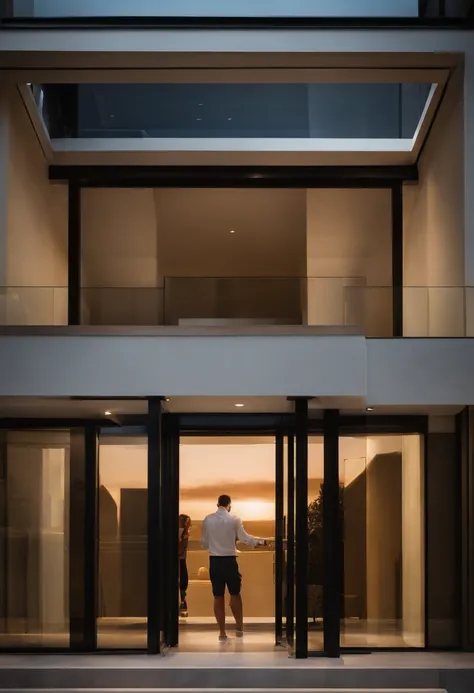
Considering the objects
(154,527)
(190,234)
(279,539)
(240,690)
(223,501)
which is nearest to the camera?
(240,690)

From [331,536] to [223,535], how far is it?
1.46m

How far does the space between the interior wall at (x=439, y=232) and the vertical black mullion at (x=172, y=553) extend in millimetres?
2932

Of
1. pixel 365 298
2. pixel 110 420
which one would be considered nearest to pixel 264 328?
pixel 365 298

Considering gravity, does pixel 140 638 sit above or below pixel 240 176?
below

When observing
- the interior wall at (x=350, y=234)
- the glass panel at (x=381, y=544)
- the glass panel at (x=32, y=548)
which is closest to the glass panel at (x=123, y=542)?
the glass panel at (x=32, y=548)

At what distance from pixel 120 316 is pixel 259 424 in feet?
6.85

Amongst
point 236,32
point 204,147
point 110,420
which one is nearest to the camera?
point 110,420

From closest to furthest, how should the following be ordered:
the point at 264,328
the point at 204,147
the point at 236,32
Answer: the point at 264,328 → the point at 236,32 → the point at 204,147

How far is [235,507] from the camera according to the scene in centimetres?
1309

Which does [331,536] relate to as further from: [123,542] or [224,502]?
[123,542]

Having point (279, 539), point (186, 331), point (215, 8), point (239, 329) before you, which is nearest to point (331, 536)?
point (279, 539)

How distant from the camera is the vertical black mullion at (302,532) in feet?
33.9

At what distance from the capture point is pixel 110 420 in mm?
11266

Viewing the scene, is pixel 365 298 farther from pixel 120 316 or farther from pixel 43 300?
pixel 43 300
